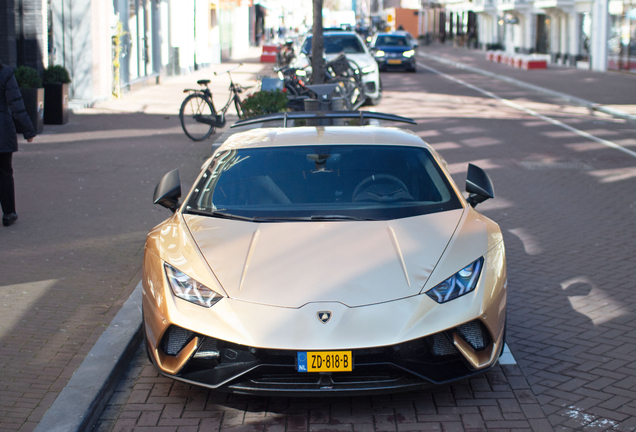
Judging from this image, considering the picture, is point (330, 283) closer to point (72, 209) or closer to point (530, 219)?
point (530, 219)

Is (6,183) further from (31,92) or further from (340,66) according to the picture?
(340,66)

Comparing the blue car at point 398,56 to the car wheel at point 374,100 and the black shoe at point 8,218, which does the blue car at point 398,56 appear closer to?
the car wheel at point 374,100

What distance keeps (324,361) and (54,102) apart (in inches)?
522

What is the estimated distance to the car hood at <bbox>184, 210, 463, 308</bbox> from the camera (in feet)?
12.3

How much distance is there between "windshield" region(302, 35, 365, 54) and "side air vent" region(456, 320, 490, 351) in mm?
17984

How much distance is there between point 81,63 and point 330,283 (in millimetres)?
16679

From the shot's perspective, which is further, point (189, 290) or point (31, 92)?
point (31, 92)

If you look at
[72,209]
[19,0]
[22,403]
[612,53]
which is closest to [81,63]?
[19,0]

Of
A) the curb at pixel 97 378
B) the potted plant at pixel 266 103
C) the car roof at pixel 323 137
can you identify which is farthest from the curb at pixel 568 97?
the curb at pixel 97 378

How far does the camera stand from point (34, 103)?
1387cm

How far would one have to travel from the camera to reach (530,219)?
322 inches

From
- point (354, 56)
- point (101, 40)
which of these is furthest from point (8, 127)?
point (354, 56)

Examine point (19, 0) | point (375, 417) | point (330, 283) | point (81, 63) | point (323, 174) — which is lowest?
point (375, 417)

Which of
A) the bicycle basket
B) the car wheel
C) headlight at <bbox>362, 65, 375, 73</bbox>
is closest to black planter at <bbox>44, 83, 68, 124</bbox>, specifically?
the bicycle basket
